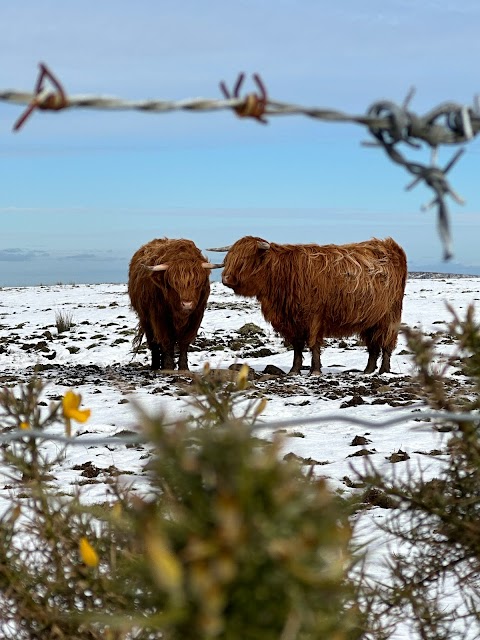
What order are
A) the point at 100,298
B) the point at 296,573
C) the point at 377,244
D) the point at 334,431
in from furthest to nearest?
the point at 100,298 → the point at 377,244 → the point at 334,431 → the point at 296,573

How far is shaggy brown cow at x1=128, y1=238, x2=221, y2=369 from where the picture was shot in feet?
35.5

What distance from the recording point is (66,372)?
40.3 feet

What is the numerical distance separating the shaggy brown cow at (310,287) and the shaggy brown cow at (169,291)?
0.55 metres

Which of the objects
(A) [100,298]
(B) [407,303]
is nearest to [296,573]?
(B) [407,303]

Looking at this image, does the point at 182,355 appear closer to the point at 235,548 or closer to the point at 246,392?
the point at 246,392

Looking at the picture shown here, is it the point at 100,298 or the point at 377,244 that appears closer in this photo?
the point at 377,244

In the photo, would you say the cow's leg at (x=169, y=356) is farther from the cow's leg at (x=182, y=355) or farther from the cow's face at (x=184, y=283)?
the cow's face at (x=184, y=283)

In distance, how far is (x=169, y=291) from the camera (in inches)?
432

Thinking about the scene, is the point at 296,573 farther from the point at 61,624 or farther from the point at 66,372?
the point at 66,372

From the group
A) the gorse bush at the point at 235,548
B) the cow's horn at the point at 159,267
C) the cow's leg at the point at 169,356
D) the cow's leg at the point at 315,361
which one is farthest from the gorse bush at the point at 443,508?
the cow's leg at the point at 169,356

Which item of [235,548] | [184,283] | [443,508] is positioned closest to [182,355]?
[184,283]

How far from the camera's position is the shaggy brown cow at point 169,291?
1081 centimetres

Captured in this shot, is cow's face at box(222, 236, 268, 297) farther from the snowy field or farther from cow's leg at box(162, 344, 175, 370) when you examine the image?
cow's leg at box(162, 344, 175, 370)

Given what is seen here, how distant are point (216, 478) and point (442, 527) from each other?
1.13m
